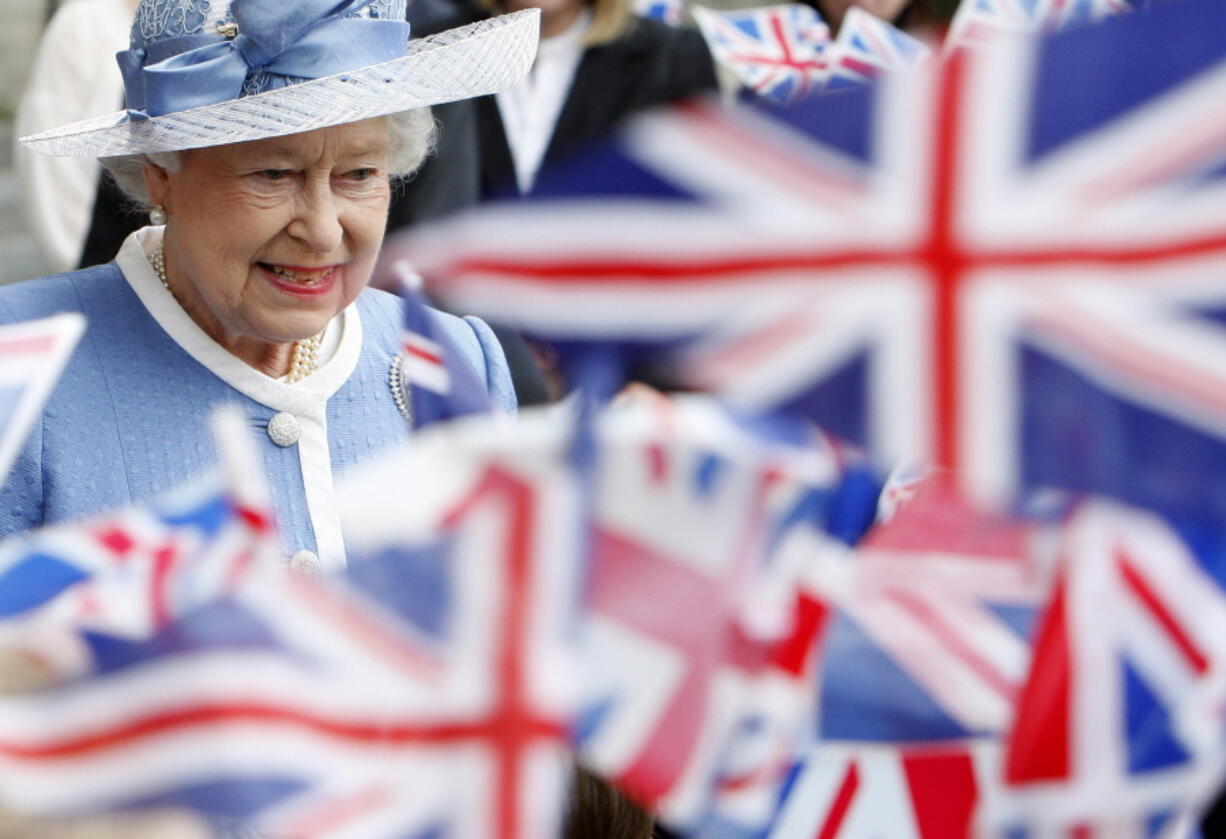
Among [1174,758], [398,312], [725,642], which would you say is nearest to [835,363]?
[725,642]

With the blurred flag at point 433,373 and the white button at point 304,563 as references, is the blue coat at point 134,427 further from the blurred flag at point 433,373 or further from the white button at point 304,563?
the blurred flag at point 433,373

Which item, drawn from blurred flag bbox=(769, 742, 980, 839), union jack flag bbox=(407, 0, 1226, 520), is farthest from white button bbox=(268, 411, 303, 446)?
blurred flag bbox=(769, 742, 980, 839)

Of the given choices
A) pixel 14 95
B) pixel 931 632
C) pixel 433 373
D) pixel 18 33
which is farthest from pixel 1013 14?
pixel 14 95

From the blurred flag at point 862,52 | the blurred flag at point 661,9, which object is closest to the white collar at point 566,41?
the blurred flag at point 661,9

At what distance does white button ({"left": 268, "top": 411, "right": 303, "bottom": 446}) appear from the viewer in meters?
2.24

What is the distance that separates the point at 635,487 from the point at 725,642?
0.41 ft

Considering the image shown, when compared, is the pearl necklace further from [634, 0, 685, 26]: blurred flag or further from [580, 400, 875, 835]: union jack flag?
[634, 0, 685, 26]: blurred flag

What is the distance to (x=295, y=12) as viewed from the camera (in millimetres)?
2133

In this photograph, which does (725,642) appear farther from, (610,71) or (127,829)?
(610,71)

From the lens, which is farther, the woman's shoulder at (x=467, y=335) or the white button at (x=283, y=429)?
the woman's shoulder at (x=467, y=335)

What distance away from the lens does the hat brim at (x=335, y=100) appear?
2107 mm

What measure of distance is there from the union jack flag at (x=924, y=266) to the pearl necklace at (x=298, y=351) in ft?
3.27

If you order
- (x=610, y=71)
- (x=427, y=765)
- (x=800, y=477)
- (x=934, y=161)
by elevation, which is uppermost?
(x=934, y=161)

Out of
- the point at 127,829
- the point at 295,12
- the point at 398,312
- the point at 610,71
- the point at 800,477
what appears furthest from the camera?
the point at 610,71
